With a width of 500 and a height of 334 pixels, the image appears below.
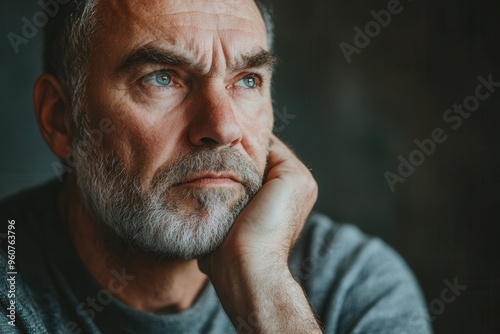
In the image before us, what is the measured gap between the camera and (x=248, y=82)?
1.05 m

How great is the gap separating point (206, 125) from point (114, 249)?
33cm

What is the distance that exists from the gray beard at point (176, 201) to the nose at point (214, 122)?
0.02 meters

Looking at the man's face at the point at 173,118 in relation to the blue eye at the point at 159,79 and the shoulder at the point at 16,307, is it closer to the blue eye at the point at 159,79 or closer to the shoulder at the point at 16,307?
the blue eye at the point at 159,79

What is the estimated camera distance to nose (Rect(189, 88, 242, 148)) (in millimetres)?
929

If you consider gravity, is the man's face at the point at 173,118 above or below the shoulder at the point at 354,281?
above

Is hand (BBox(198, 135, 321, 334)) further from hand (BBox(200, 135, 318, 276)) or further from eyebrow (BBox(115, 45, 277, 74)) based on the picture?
eyebrow (BBox(115, 45, 277, 74))

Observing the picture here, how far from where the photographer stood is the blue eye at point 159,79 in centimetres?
97

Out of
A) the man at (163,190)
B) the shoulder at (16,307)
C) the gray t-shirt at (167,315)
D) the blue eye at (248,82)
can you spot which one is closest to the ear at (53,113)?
the man at (163,190)

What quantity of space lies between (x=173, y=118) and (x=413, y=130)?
0.62m

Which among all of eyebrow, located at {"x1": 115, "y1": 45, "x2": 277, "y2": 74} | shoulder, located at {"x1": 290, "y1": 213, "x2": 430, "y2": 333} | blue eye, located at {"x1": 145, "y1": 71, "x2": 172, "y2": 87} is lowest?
shoulder, located at {"x1": 290, "y1": 213, "x2": 430, "y2": 333}

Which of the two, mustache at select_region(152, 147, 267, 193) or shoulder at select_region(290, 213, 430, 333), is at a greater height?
mustache at select_region(152, 147, 267, 193)

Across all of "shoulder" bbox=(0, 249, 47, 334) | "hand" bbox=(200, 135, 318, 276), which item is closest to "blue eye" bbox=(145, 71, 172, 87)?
"hand" bbox=(200, 135, 318, 276)

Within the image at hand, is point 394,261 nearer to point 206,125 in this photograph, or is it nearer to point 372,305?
point 372,305

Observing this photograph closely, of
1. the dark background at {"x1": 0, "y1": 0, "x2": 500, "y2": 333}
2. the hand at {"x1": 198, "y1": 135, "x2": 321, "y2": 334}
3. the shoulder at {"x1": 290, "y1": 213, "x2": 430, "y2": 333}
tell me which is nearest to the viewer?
the hand at {"x1": 198, "y1": 135, "x2": 321, "y2": 334}
